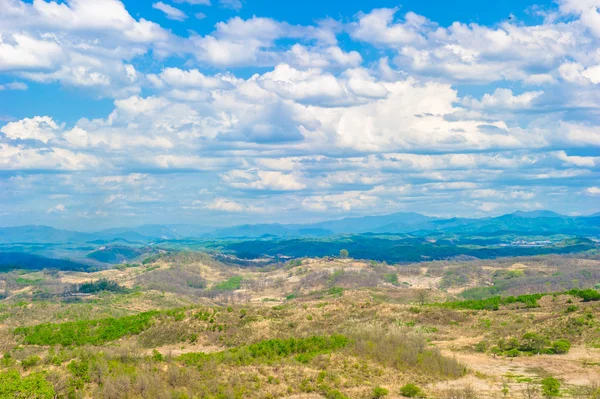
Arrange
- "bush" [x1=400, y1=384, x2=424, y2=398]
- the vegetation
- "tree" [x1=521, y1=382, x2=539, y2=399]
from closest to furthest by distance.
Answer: "tree" [x1=521, y1=382, x2=539, y2=399] < the vegetation < "bush" [x1=400, y1=384, x2=424, y2=398]

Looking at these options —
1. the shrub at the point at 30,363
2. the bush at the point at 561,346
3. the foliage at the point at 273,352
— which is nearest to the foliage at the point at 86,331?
the shrub at the point at 30,363

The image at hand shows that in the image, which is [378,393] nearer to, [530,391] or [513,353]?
[530,391]

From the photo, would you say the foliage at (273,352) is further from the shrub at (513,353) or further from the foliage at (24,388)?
the shrub at (513,353)

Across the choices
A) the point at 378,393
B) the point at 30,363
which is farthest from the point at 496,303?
the point at 30,363

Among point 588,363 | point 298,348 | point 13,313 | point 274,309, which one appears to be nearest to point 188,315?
point 274,309

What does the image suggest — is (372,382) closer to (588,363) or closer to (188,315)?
(588,363)

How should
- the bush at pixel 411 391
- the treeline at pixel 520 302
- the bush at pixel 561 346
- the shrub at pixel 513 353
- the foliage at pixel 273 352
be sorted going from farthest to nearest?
the treeline at pixel 520 302, the shrub at pixel 513 353, the bush at pixel 561 346, the foliage at pixel 273 352, the bush at pixel 411 391

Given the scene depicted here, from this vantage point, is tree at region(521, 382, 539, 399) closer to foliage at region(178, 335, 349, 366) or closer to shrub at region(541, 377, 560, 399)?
shrub at region(541, 377, 560, 399)

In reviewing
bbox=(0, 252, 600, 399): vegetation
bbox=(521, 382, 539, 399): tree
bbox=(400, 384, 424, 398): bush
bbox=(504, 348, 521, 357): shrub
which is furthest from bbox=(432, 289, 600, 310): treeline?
bbox=(400, 384, 424, 398): bush
